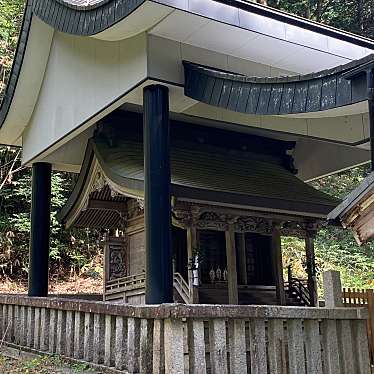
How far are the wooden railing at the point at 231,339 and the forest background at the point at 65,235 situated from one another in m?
11.5

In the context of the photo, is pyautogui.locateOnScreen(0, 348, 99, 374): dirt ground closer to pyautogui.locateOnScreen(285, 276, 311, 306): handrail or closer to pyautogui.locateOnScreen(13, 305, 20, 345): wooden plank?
pyautogui.locateOnScreen(13, 305, 20, 345): wooden plank

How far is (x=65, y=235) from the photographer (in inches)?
766

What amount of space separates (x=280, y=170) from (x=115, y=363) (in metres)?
6.97

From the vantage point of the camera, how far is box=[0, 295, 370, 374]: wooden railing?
469 centimetres

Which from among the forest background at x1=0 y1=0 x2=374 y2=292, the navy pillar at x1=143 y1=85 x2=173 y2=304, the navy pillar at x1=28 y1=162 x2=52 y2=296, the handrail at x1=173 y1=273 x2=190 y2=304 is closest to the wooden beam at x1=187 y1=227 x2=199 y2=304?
the handrail at x1=173 y1=273 x2=190 y2=304

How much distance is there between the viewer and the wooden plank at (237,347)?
15.5ft

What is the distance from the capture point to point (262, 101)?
251 inches

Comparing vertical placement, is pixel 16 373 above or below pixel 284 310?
below

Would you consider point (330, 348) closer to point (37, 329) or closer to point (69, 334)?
Result: point (69, 334)

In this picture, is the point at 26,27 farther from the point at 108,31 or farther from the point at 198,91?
the point at 198,91

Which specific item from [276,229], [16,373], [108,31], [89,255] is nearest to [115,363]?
[16,373]

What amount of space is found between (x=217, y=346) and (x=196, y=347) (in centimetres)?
19

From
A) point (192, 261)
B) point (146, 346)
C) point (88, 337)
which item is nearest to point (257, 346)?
point (146, 346)

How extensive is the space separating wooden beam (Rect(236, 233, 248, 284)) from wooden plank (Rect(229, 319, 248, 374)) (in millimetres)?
5967
